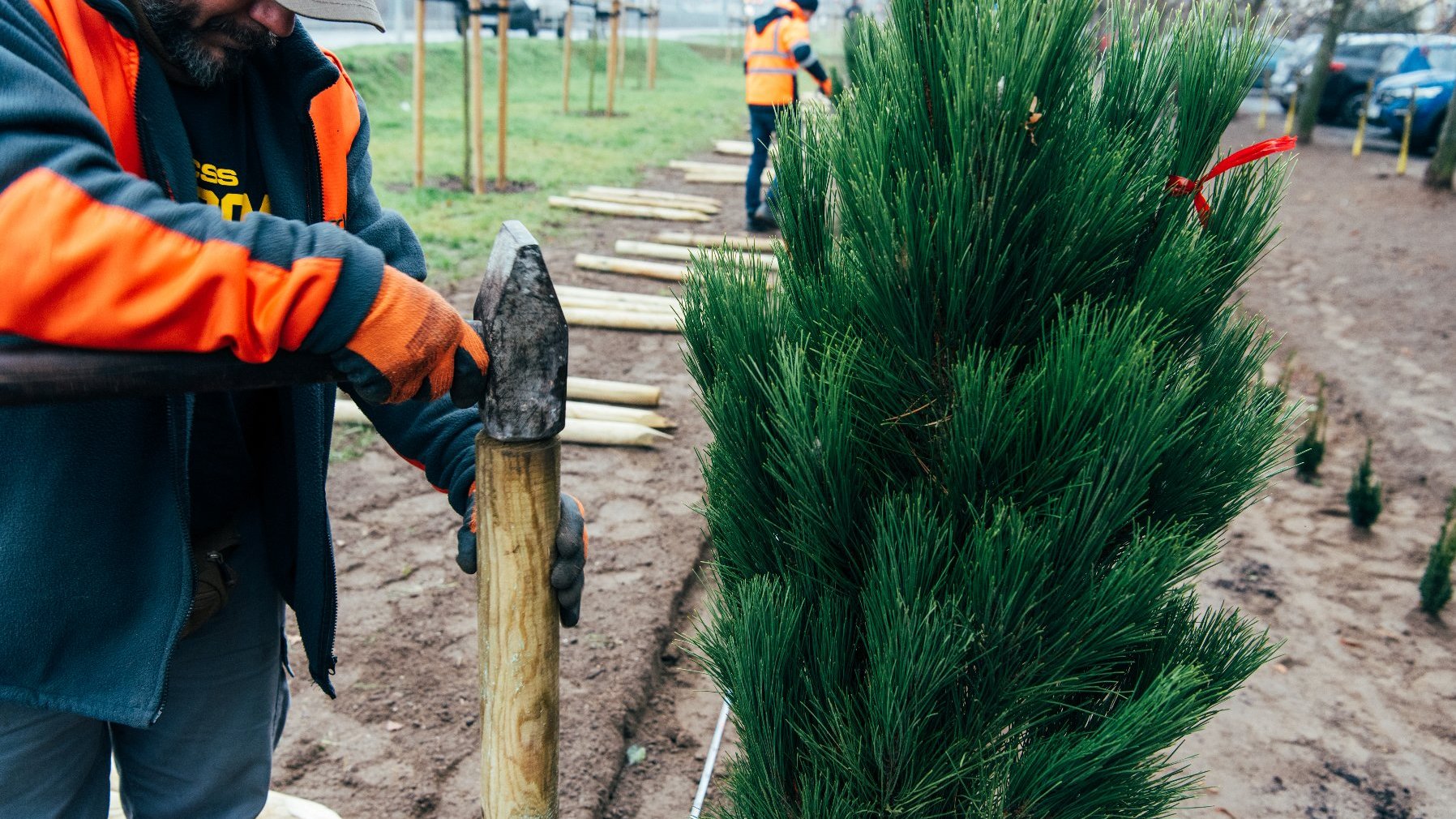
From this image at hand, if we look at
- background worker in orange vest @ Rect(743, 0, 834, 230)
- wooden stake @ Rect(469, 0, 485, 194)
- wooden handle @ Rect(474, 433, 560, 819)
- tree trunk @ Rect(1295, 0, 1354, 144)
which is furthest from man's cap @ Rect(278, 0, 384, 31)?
tree trunk @ Rect(1295, 0, 1354, 144)

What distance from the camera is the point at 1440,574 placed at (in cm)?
410

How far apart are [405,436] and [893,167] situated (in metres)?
1.10

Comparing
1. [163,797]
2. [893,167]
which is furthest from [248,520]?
[893,167]

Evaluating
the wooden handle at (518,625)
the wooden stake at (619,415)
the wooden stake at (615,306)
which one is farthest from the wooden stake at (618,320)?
the wooden handle at (518,625)

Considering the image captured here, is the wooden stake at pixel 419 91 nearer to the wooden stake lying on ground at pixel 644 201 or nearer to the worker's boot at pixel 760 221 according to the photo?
the wooden stake lying on ground at pixel 644 201

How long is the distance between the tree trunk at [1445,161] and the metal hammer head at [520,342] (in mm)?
13431

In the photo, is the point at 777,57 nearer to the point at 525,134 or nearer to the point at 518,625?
the point at 525,134

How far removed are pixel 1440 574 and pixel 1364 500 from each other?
0.82 meters

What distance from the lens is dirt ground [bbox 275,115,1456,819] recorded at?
2920 mm

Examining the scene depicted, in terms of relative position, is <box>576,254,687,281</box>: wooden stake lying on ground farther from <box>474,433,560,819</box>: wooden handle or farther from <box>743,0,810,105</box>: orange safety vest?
<box>474,433,560,819</box>: wooden handle

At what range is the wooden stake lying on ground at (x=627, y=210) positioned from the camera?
9344 millimetres

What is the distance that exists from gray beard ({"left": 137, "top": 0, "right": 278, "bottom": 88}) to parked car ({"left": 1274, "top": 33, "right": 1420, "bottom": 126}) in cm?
2211

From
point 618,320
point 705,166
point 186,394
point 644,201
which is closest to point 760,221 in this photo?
point 644,201

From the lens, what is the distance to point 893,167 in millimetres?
1326
